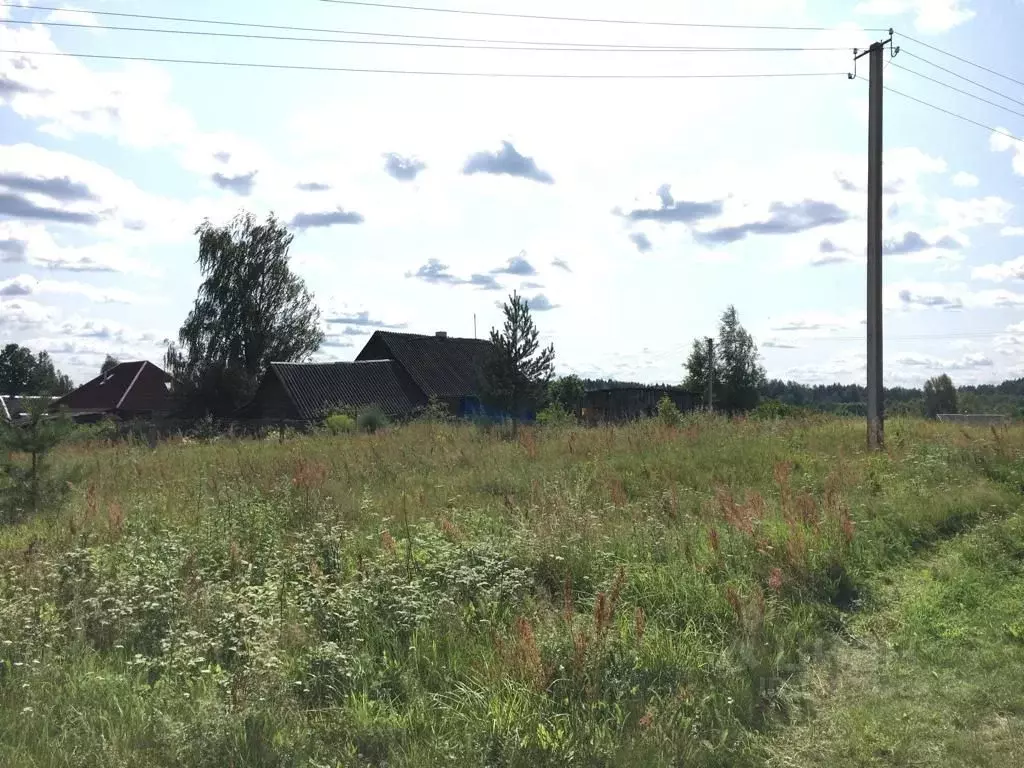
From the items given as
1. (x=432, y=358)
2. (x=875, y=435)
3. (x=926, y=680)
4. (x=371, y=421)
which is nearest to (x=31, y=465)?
(x=926, y=680)

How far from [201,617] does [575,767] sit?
9.38 ft

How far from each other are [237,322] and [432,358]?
13.0m

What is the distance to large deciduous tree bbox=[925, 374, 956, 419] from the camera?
237 feet

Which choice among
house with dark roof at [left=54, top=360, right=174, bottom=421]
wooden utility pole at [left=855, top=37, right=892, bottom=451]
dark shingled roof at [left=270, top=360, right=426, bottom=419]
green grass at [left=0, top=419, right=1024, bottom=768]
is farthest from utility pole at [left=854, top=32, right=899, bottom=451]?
house with dark roof at [left=54, top=360, right=174, bottom=421]

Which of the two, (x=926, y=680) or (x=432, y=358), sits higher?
(x=432, y=358)

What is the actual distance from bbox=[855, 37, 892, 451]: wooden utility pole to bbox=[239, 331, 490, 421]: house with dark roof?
23.8m

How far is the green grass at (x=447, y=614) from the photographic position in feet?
12.4

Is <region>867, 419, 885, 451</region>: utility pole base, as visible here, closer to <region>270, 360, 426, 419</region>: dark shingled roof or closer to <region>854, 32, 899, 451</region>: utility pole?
<region>854, 32, 899, 451</region>: utility pole

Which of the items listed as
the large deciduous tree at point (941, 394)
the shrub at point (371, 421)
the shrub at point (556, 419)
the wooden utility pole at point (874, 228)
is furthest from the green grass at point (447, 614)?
the large deciduous tree at point (941, 394)

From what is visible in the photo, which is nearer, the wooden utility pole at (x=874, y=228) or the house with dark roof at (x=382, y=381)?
the wooden utility pole at (x=874, y=228)

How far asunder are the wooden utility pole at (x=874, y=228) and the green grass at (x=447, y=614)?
12.6ft

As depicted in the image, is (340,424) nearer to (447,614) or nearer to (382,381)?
(382,381)

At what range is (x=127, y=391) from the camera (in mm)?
55031

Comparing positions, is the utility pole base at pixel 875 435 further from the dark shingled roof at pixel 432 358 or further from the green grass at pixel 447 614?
the dark shingled roof at pixel 432 358
